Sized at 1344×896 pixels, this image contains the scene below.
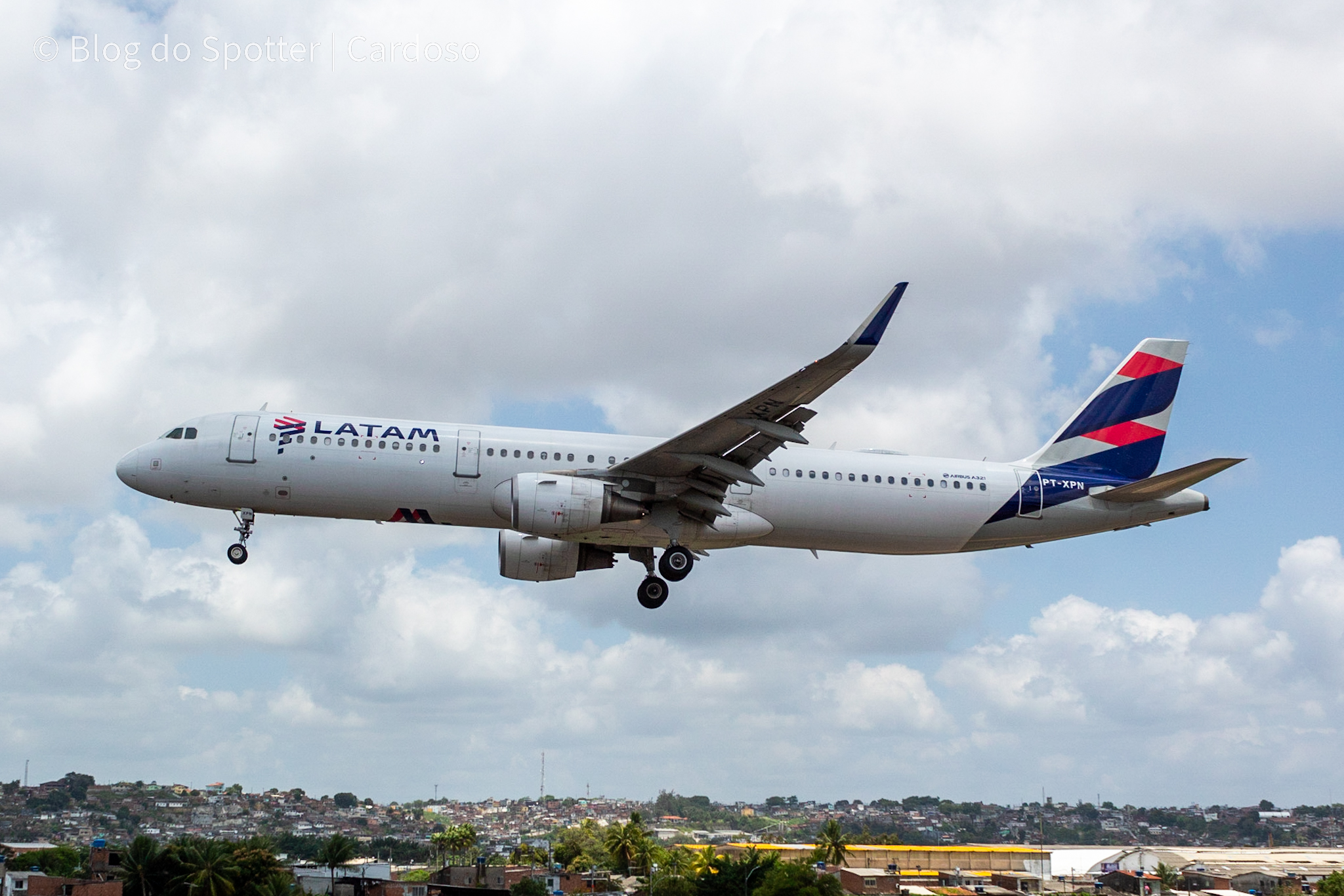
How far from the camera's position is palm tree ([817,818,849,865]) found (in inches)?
3735

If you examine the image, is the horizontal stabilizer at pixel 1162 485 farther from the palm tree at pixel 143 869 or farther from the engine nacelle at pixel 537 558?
the palm tree at pixel 143 869

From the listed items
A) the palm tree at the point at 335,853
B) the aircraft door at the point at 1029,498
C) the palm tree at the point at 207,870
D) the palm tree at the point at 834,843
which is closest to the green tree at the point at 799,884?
the palm tree at the point at 834,843

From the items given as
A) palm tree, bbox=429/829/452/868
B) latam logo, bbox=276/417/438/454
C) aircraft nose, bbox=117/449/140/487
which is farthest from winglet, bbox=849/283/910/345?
palm tree, bbox=429/829/452/868

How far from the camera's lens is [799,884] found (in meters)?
64.2

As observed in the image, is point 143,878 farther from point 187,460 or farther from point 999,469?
point 999,469

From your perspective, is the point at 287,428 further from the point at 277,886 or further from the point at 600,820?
the point at 600,820

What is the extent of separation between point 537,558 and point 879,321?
572 inches

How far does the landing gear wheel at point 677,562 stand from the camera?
1312 inches

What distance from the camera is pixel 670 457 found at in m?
30.5

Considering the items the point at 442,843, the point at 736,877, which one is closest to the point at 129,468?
the point at 736,877

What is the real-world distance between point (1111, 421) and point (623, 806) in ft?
426

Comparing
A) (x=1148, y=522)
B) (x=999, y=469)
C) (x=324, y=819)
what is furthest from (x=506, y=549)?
(x=324, y=819)

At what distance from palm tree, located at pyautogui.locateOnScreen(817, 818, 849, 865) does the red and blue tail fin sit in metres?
60.4

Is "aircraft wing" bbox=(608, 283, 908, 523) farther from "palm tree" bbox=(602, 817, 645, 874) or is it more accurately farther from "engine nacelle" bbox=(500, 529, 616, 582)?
"palm tree" bbox=(602, 817, 645, 874)
